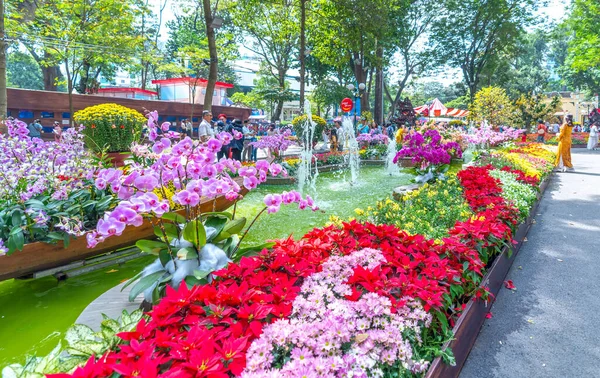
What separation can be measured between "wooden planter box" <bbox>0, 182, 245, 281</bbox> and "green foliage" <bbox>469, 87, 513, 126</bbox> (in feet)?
65.0

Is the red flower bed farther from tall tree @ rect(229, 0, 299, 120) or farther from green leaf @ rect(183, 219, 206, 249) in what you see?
tall tree @ rect(229, 0, 299, 120)

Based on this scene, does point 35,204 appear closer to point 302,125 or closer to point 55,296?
point 55,296

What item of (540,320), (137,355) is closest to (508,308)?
(540,320)

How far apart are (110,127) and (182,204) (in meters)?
7.93

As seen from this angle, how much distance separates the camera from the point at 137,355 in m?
1.55

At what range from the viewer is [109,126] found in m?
9.11

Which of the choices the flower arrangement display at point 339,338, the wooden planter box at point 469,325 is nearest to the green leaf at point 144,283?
the flower arrangement display at point 339,338

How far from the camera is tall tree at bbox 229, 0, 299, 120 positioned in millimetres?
20484

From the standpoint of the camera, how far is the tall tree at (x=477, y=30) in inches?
984

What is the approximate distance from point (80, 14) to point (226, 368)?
1663cm

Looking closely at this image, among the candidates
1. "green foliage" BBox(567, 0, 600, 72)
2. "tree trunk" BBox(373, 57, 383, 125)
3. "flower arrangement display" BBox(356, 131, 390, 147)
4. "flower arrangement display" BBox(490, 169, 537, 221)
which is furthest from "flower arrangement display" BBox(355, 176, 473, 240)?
"green foliage" BBox(567, 0, 600, 72)

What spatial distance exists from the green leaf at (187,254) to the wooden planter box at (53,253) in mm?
395

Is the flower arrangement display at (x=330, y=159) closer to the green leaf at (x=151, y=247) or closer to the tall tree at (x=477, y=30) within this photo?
the green leaf at (x=151, y=247)

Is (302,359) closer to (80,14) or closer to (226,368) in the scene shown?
(226,368)
